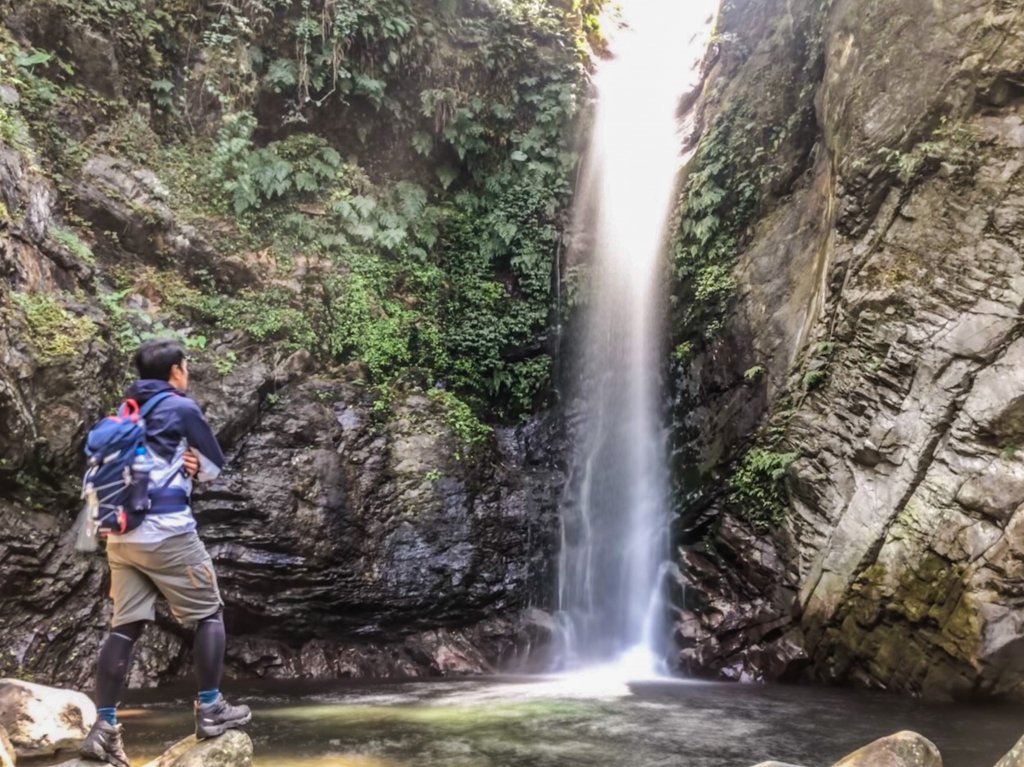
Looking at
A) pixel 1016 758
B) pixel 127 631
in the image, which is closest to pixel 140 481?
pixel 127 631

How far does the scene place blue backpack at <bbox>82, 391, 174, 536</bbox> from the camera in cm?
358

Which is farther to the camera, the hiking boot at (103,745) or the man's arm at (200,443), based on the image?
the man's arm at (200,443)

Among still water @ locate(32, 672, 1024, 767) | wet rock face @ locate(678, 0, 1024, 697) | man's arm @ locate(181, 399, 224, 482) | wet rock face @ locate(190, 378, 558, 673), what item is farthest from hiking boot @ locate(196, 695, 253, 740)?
wet rock face @ locate(678, 0, 1024, 697)

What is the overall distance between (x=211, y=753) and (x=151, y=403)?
181 centimetres

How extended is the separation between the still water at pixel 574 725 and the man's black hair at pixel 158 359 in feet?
7.37

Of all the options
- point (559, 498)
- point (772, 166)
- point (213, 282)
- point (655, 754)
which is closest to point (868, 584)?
point (655, 754)

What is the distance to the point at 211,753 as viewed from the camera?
3.76 metres

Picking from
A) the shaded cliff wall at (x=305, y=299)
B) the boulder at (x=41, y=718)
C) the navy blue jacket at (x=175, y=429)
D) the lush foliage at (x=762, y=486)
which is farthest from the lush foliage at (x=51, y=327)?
the lush foliage at (x=762, y=486)

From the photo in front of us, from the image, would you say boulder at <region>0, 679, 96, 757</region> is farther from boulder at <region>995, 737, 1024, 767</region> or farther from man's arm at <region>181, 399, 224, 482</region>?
boulder at <region>995, 737, 1024, 767</region>

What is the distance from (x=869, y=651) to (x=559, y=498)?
14.0 feet

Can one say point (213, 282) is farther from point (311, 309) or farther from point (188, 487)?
point (188, 487)

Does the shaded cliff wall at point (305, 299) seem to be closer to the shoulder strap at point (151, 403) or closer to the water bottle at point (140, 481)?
the shoulder strap at point (151, 403)

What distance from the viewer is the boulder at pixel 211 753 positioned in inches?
146

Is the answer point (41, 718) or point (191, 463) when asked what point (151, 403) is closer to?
point (191, 463)
